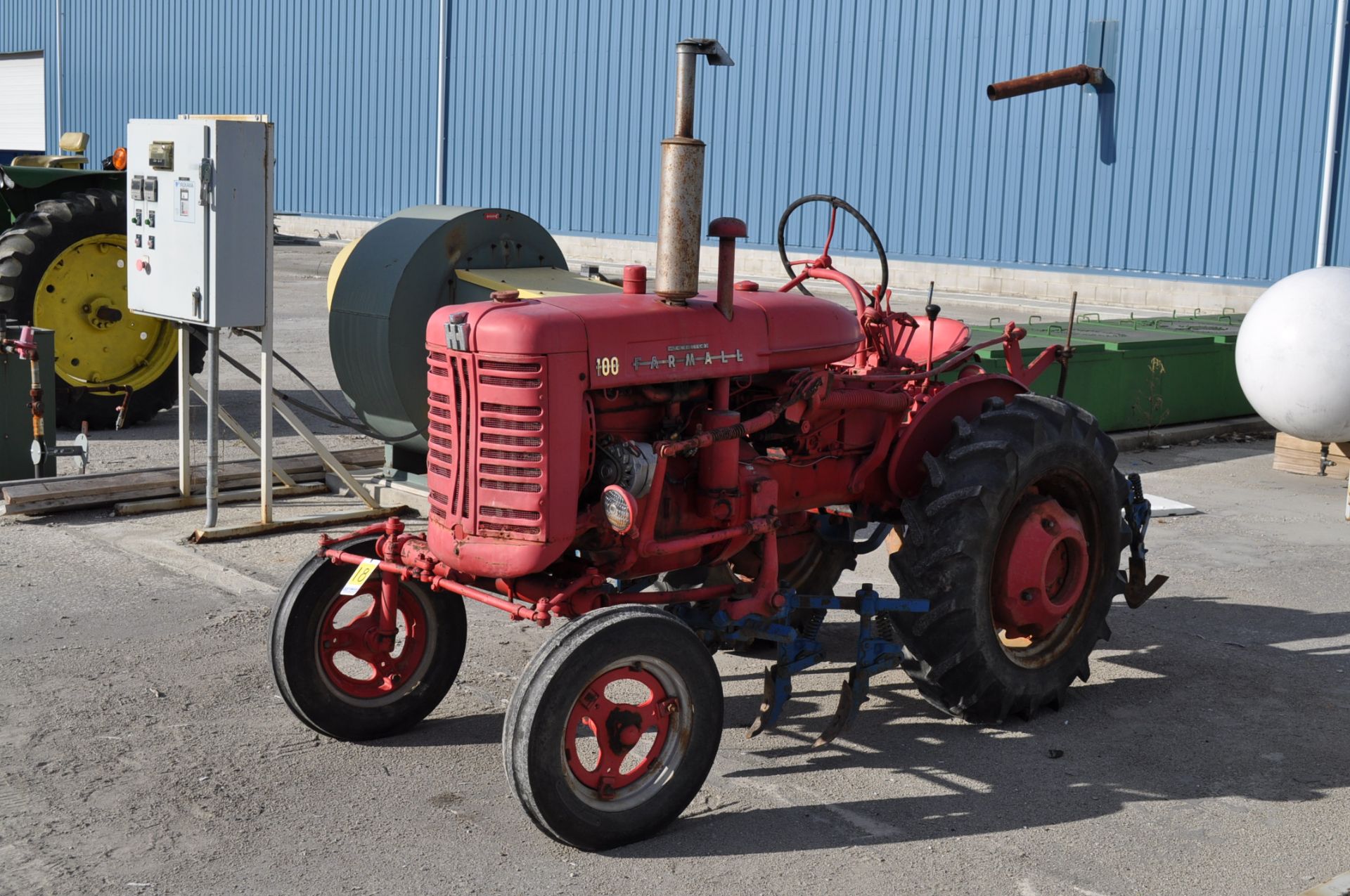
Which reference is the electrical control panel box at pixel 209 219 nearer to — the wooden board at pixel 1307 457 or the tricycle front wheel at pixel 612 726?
the tricycle front wheel at pixel 612 726

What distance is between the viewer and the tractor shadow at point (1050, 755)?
4.30 meters

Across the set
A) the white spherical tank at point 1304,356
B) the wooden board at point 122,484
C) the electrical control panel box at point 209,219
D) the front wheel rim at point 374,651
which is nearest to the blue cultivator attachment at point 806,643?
the front wheel rim at point 374,651

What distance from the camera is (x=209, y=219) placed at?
706 cm

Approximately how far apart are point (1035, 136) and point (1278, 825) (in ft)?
51.2

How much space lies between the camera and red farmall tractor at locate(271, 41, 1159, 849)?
4121 mm

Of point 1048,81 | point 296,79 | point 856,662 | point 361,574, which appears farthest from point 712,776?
point 296,79

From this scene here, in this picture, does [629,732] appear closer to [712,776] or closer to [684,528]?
[712,776]

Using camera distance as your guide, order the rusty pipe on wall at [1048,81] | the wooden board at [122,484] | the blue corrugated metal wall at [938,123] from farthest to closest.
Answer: the rusty pipe on wall at [1048,81] → the blue corrugated metal wall at [938,123] → the wooden board at [122,484]

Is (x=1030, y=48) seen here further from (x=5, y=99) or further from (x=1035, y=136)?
(x=5, y=99)

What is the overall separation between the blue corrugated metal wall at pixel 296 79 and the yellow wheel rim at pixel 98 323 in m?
16.1

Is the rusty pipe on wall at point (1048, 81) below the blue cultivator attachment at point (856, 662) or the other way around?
the other way around

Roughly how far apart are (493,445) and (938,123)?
16.6 metres

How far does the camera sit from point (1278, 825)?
171 inches

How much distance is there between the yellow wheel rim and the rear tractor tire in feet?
22.2
